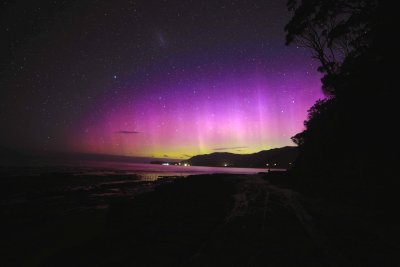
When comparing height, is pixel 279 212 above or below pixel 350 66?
below

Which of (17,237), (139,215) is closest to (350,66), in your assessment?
(139,215)

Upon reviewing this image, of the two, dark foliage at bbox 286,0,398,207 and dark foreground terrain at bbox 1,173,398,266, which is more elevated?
dark foliage at bbox 286,0,398,207

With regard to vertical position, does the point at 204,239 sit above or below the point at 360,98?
below

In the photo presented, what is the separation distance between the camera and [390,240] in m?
8.21

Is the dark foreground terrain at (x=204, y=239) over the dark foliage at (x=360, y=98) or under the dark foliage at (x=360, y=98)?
under

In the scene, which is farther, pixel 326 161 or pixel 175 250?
pixel 326 161

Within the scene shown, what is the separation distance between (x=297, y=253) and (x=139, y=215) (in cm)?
898

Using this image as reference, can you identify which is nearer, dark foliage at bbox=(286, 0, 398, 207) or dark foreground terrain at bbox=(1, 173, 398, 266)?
dark foreground terrain at bbox=(1, 173, 398, 266)

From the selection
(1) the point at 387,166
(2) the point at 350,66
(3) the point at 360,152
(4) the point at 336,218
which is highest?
(2) the point at 350,66

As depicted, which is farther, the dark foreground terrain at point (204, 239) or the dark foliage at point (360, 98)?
the dark foliage at point (360, 98)

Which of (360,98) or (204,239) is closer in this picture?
(204,239)

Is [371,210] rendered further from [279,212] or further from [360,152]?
[360,152]

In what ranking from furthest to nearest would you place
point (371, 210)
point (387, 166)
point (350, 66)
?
point (350, 66) → point (387, 166) → point (371, 210)

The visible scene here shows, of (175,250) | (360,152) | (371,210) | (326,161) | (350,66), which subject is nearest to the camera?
(175,250)
